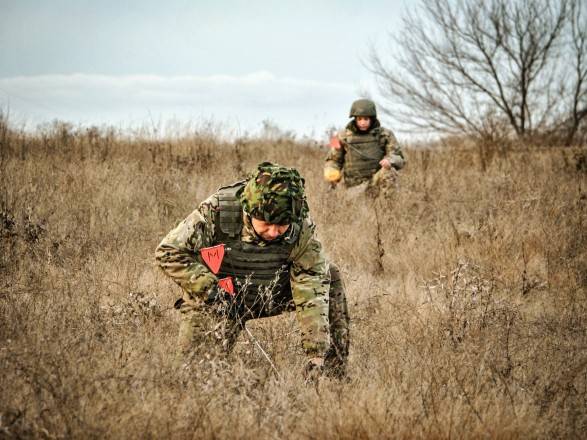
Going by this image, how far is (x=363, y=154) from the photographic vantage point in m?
7.38

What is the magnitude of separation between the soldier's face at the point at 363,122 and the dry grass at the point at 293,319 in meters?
0.99

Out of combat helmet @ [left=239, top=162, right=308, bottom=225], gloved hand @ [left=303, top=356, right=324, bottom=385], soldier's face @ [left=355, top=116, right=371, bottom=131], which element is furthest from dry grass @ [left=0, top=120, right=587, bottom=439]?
soldier's face @ [left=355, top=116, right=371, bottom=131]

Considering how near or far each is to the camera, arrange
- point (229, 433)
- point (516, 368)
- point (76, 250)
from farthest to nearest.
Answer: point (76, 250) → point (516, 368) → point (229, 433)

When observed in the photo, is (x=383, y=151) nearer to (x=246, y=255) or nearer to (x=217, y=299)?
(x=246, y=255)

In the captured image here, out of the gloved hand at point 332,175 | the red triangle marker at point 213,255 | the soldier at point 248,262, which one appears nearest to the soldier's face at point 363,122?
the gloved hand at point 332,175

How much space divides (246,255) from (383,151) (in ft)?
15.9

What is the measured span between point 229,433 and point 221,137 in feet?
24.6

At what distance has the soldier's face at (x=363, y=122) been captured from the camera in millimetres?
7284

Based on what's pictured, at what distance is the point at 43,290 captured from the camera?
11.1 feet

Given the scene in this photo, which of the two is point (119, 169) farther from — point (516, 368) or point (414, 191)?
point (516, 368)

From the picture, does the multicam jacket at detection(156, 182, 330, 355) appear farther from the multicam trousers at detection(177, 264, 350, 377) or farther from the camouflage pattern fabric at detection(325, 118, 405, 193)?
the camouflage pattern fabric at detection(325, 118, 405, 193)

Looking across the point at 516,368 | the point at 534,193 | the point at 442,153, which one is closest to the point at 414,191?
the point at 534,193

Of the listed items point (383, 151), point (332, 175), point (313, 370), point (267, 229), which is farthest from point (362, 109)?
point (313, 370)

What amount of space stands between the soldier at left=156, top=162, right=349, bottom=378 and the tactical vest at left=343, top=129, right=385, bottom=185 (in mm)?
4518
